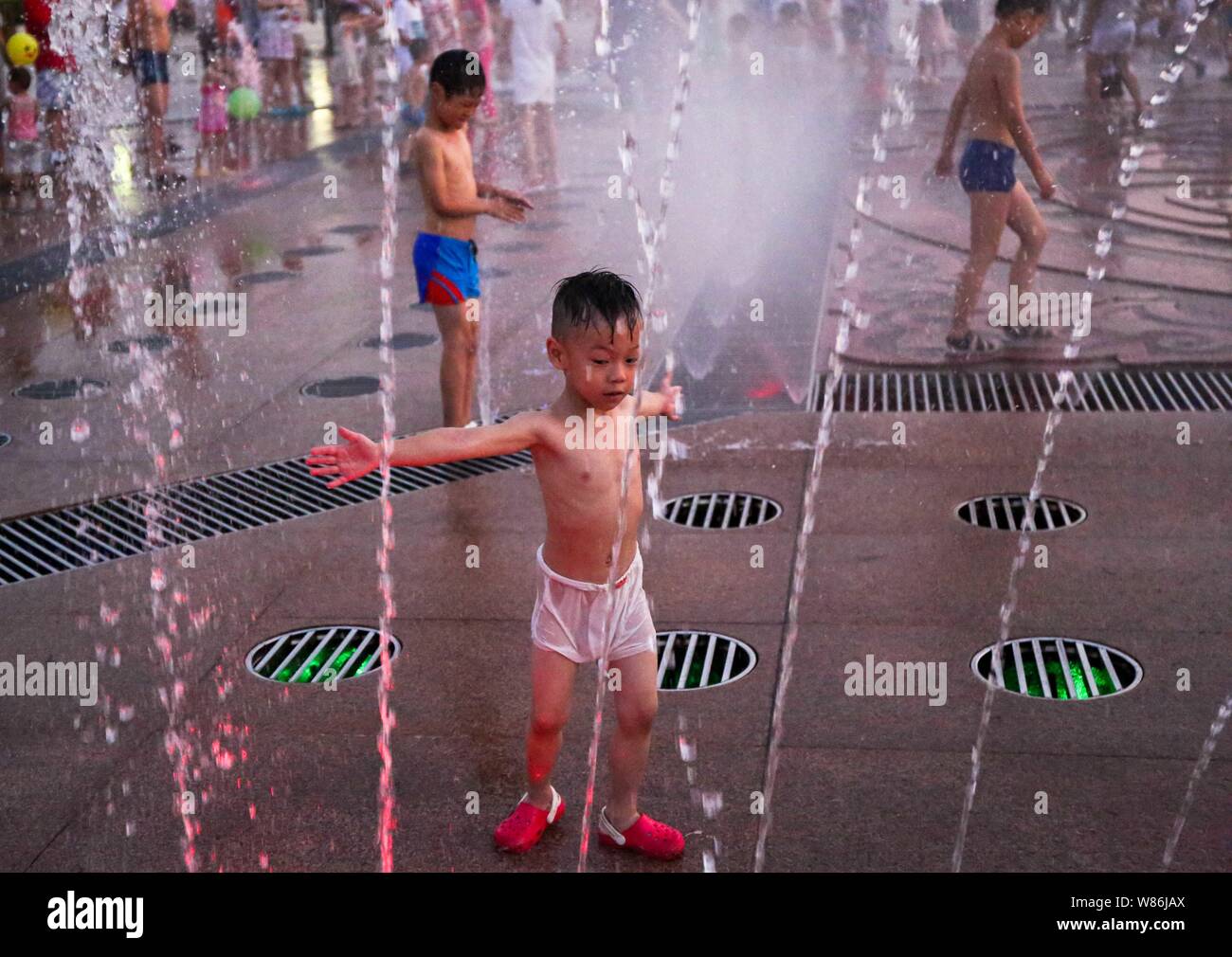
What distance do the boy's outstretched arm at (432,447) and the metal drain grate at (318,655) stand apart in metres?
1.26

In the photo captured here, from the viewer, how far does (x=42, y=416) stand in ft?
22.9

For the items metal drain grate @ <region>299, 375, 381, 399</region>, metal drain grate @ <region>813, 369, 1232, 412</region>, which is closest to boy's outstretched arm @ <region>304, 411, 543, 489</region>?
metal drain grate @ <region>813, 369, 1232, 412</region>

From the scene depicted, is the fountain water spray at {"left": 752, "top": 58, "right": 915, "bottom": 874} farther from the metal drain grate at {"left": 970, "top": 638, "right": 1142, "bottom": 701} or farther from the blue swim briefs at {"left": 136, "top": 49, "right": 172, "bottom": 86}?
the blue swim briefs at {"left": 136, "top": 49, "right": 172, "bottom": 86}

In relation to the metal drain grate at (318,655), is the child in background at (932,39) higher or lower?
higher

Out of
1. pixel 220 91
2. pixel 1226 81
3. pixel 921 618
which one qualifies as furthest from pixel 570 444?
pixel 1226 81

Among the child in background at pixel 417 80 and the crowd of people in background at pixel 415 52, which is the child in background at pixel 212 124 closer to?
the crowd of people in background at pixel 415 52

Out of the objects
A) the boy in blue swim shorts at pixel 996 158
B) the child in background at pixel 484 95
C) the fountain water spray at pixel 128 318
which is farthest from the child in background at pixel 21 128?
the boy in blue swim shorts at pixel 996 158

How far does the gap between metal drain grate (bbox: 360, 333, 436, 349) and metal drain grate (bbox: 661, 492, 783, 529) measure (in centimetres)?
279

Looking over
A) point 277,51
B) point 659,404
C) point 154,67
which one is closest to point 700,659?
point 659,404

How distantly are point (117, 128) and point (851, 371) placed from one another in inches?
469

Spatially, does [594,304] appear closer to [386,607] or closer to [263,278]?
[386,607]

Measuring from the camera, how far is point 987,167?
7457mm

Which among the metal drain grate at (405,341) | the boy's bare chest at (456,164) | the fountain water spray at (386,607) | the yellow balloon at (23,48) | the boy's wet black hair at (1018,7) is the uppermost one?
the boy's wet black hair at (1018,7)

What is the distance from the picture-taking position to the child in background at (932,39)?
21.6 meters
